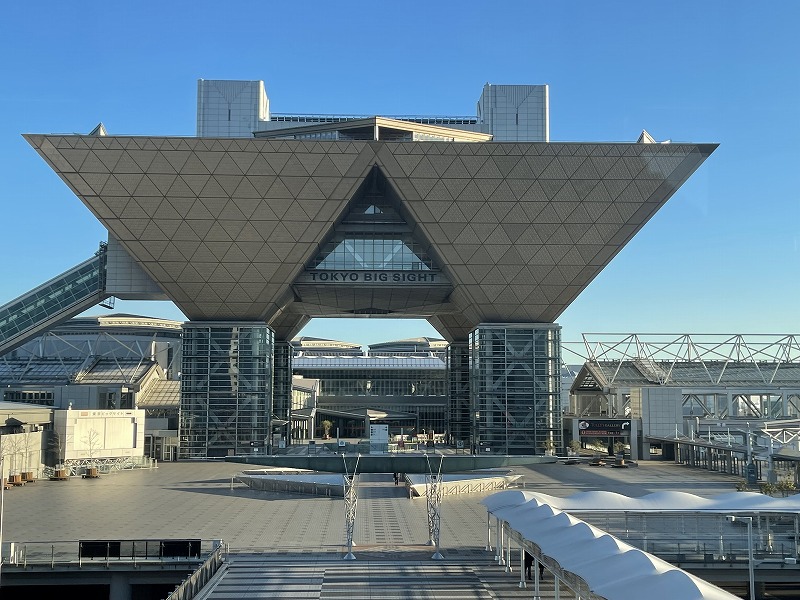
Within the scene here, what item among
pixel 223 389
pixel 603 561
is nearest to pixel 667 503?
pixel 603 561

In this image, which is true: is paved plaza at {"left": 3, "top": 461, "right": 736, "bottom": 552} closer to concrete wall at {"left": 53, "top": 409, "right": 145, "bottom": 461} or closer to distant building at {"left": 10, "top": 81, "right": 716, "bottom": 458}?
concrete wall at {"left": 53, "top": 409, "right": 145, "bottom": 461}

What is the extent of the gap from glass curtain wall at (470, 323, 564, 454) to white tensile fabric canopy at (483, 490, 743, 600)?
151 ft

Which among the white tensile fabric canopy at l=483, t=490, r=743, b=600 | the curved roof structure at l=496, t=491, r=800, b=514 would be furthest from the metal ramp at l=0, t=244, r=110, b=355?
the white tensile fabric canopy at l=483, t=490, r=743, b=600

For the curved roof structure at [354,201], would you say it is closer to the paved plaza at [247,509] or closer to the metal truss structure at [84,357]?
the paved plaza at [247,509]

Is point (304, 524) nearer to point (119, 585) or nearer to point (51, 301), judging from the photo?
point (119, 585)

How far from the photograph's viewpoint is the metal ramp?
2847 inches

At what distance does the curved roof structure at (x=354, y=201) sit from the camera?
2516 inches

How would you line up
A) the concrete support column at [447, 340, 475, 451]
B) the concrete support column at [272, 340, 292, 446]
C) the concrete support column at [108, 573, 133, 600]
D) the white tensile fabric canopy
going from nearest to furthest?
the white tensile fabric canopy, the concrete support column at [108, 573, 133, 600], the concrete support column at [272, 340, 292, 446], the concrete support column at [447, 340, 475, 451]

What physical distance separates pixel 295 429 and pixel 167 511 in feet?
214

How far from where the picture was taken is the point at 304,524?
125 ft

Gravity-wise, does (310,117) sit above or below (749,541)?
above

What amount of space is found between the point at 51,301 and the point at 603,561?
63908mm

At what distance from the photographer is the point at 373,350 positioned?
540 ft

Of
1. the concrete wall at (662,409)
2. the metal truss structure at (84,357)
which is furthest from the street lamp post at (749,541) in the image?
the metal truss structure at (84,357)
